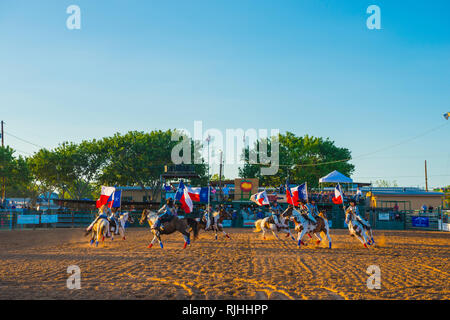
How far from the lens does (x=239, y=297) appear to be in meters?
7.42

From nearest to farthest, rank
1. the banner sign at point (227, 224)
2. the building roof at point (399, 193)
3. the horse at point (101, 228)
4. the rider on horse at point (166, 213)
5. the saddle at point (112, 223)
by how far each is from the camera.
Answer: the rider on horse at point (166, 213)
the horse at point (101, 228)
the saddle at point (112, 223)
the banner sign at point (227, 224)
the building roof at point (399, 193)

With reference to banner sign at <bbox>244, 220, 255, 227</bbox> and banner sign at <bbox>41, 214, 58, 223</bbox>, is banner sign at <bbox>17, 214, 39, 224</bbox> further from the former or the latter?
banner sign at <bbox>244, 220, 255, 227</bbox>

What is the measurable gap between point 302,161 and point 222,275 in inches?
2001

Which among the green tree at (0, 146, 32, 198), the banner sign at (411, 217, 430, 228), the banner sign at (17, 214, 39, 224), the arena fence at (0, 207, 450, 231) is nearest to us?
the banner sign at (17, 214, 39, 224)

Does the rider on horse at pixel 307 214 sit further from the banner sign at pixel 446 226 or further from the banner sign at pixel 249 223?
the banner sign at pixel 446 226

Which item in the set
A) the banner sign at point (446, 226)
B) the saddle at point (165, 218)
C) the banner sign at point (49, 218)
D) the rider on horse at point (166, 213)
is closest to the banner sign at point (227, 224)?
the banner sign at point (49, 218)

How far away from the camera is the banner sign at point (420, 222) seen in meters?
37.8

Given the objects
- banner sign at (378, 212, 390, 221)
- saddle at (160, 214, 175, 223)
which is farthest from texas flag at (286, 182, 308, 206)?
banner sign at (378, 212, 390, 221)

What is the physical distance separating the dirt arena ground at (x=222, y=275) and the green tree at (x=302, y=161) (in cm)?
4312

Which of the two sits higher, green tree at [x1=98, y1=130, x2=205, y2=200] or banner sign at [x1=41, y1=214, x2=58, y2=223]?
green tree at [x1=98, y1=130, x2=205, y2=200]

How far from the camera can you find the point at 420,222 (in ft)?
125

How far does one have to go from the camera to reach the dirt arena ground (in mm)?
7711

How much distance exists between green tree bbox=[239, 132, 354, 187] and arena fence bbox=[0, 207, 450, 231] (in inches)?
726

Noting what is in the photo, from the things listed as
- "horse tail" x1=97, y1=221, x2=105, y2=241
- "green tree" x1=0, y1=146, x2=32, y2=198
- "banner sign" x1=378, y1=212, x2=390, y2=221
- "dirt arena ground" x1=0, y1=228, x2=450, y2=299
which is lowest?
"banner sign" x1=378, y1=212, x2=390, y2=221
